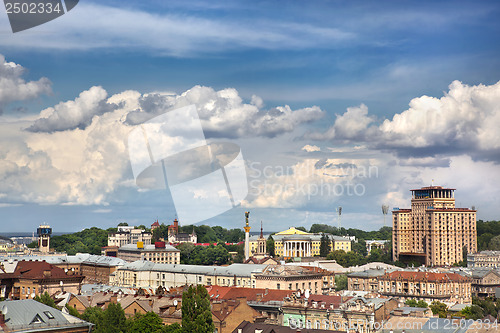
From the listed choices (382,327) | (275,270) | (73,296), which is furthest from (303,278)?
(382,327)

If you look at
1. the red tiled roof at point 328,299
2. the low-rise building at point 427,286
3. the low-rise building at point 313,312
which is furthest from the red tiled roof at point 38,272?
the low-rise building at point 427,286

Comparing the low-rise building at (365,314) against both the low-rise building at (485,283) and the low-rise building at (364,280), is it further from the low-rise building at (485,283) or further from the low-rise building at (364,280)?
the low-rise building at (485,283)

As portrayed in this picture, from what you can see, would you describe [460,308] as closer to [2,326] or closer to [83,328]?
[83,328]

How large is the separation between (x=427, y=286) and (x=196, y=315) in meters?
94.4

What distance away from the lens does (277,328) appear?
7219 centimetres

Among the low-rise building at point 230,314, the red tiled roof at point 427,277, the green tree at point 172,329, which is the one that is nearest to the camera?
the green tree at point 172,329

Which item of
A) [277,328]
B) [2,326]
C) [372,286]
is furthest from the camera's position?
[372,286]

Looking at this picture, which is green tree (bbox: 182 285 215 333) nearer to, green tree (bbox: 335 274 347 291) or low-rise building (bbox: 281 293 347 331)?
low-rise building (bbox: 281 293 347 331)

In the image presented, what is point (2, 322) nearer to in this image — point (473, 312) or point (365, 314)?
point (365, 314)

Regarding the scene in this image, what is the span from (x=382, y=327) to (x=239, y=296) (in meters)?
30.6

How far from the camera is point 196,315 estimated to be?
75.4m

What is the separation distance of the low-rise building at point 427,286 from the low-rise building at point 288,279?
24210 mm

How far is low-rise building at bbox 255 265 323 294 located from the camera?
134m

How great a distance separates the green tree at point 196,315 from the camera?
74.8m
